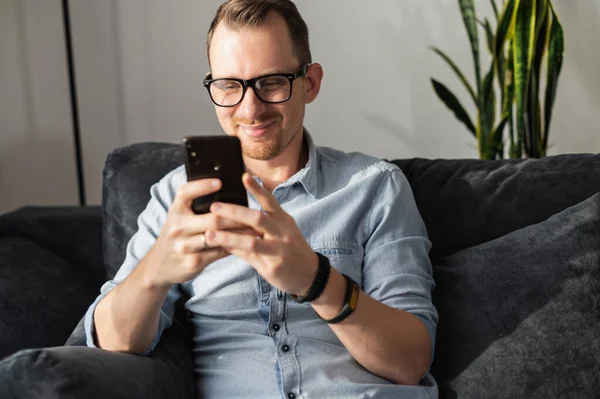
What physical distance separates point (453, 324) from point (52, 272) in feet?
3.07

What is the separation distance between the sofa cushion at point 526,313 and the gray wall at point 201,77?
4.47 feet

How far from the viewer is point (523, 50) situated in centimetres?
227

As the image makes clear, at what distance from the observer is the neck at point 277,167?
4.88ft

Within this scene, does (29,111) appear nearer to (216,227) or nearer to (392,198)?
(392,198)

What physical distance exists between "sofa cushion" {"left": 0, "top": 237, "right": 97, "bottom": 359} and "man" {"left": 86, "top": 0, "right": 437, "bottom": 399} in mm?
304

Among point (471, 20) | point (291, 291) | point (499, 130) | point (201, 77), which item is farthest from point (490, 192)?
point (201, 77)

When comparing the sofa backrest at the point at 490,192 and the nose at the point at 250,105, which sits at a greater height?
the nose at the point at 250,105

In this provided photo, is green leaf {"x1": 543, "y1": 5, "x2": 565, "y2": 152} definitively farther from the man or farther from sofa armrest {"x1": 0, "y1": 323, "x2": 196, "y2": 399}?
sofa armrest {"x1": 0, "y1": 323, "x2": 196, "y2": 399}

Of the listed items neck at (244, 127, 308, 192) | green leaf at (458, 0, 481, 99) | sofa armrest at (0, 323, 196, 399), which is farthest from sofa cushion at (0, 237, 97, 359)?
green leaf at (458, 0, 481, 99)

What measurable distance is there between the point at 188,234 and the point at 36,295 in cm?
75

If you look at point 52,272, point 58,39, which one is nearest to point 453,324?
point 52,272

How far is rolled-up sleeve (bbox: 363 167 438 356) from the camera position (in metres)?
1.29

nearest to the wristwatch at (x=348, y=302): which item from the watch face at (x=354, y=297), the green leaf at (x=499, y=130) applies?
the watch face at (x=354, y=297)

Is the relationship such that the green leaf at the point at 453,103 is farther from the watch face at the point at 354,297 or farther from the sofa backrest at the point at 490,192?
the watch face at the point at 354,297
